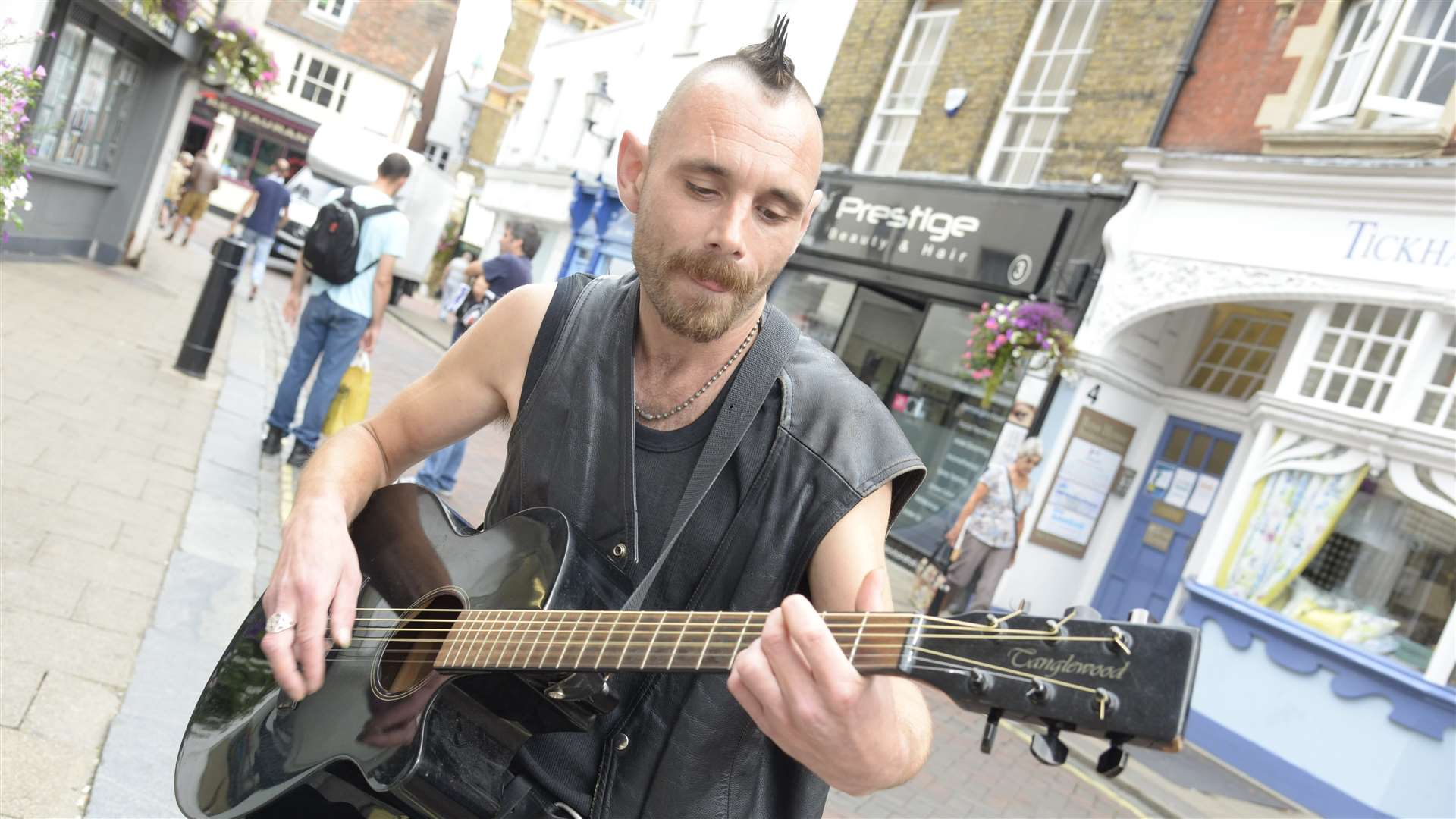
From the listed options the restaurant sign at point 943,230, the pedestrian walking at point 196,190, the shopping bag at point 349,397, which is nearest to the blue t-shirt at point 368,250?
the shopping bag at point 349,397

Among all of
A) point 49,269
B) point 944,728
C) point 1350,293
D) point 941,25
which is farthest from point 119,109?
point 1350,293

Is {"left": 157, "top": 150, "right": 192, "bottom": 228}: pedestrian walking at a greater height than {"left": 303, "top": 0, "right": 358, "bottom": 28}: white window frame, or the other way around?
{"left": 303, "top": 0, "right": 358, "bottom": 28}: white window frame

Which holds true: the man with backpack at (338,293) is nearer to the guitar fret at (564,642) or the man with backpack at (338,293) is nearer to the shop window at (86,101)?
the shop window at (86,101)

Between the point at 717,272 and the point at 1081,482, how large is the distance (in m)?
9.39

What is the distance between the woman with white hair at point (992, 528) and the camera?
8.61m

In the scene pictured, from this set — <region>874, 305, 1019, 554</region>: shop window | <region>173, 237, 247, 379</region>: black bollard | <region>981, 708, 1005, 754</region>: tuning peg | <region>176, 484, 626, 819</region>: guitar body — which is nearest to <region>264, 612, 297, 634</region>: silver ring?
<region>176, 484, 626, 819</region>: guitar body

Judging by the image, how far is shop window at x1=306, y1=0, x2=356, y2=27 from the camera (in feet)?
129

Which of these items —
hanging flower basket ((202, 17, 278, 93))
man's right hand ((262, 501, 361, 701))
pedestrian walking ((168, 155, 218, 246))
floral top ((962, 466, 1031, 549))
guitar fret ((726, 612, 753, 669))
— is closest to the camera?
guitar fret ((726, 612, 753, 669))

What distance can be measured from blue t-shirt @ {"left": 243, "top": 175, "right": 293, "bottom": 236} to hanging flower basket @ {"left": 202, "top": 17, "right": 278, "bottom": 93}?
2.26m

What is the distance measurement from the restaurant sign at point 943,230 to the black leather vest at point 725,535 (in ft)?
31.2

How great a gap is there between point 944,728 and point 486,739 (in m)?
5.47

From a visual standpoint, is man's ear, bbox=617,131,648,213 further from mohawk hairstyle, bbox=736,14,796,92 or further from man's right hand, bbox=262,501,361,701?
man's right hand, bbox=262,501,361,701

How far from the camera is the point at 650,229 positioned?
1.74m

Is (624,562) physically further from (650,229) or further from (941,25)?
(941,25)
